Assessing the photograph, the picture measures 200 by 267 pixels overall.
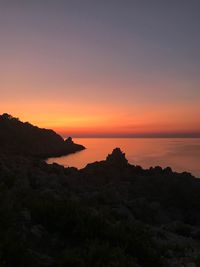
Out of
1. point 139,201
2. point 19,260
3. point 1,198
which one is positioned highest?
point 1,198

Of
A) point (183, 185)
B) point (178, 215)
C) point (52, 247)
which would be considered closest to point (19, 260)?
point (52, 247)

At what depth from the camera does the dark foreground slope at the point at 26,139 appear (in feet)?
472

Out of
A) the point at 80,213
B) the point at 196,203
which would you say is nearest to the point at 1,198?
the point at 80,213

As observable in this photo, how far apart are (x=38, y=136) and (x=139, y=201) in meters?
160

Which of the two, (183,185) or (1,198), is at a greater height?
(1,198)

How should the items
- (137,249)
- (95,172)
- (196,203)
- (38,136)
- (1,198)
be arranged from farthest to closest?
(38,136), (95,172), (196,203), (1,198), (137,249)

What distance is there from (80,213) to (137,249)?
2250 mm

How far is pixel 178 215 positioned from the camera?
30594 millimetres

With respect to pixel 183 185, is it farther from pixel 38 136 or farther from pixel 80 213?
pixel 38 136

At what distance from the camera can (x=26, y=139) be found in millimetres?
163375

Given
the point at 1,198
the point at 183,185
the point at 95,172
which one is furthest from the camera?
the point at 95,172

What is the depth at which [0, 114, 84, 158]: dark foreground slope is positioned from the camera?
144m

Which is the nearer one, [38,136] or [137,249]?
[137,249]

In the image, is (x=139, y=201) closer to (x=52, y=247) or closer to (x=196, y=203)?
(x=196, y=203)
